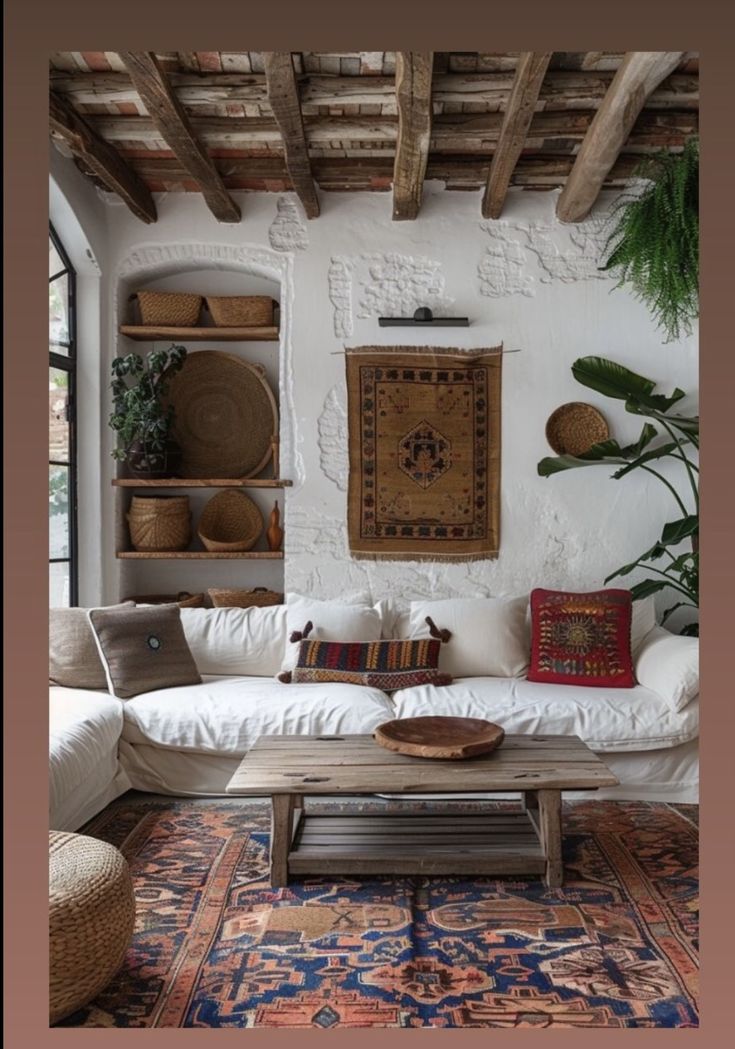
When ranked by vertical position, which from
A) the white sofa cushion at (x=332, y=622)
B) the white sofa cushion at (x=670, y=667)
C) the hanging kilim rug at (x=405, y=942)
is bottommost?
the hanging kilim rug at (x=405, y=942)

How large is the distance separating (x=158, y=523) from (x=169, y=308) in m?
1.20

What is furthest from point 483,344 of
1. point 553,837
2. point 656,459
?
point 553,837

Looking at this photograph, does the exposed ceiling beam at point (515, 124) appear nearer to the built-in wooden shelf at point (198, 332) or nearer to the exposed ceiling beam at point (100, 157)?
the built-in wooden shelf at point (198, 332)

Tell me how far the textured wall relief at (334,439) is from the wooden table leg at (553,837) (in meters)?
2.40

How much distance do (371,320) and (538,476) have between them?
1.24 meters

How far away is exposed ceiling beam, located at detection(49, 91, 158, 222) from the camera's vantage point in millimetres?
3840

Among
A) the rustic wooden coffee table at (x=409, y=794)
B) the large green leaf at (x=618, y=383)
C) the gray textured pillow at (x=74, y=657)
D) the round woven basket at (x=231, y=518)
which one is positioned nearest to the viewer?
the rustic wooden coffee table at (x=409, y=794)

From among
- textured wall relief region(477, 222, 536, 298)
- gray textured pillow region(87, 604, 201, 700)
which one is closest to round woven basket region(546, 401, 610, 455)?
textured wall relief region(477, 222, 536, 298)

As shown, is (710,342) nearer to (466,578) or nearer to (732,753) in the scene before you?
(732,753)

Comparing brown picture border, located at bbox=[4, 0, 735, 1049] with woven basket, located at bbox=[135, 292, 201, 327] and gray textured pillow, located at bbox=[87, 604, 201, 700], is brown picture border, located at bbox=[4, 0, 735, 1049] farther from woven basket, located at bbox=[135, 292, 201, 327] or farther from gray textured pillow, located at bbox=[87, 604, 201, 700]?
woven basket, located at bbox=[135, 292, 201, 327]

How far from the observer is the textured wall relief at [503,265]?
5.00 meters

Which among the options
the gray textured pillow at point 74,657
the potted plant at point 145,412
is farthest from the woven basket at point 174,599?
the gray textured pillow at point 74,657

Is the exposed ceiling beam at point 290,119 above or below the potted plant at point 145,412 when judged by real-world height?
above

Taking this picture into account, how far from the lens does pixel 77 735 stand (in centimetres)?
339
